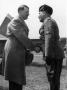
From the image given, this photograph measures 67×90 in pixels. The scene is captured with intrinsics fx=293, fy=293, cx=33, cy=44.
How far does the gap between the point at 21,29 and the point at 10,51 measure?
1.08 feet

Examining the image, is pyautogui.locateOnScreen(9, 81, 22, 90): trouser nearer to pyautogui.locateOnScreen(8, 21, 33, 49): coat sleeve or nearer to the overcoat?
the overcoat

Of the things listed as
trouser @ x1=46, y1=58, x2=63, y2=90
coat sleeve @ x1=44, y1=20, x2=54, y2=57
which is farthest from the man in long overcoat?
trouser @ x1=46, y1=58, x2=63, y2=90

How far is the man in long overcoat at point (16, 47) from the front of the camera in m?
3.91

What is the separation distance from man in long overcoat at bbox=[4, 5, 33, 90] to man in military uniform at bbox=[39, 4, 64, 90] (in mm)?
295

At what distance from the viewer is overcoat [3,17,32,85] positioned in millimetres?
3908

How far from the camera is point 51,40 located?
4.10m

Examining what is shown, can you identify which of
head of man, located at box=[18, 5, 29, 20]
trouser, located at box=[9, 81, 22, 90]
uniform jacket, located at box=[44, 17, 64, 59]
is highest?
head of man, located at box=[18, 5, 29, 20]

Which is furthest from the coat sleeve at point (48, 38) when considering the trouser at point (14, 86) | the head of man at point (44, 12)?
the trouser at point (14, 86)

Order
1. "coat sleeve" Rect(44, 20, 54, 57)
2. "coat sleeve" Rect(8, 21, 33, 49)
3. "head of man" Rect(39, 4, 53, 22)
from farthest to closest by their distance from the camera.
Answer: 1. "head of man" Rect(39, 4, 53, 22)
2. "coat sleeve" Rect(44, 20, 54, 57)
3. "coat sleeve" Rect(8, 21, 33, 49)

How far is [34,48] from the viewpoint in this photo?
13.6 feet

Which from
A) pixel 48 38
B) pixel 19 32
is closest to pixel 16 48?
pixel 19 32

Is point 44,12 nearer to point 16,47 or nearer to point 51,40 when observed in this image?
point 51,40

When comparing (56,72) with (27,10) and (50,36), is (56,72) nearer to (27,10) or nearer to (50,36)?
(50,36)

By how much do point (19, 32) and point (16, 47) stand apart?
21 centimetres
